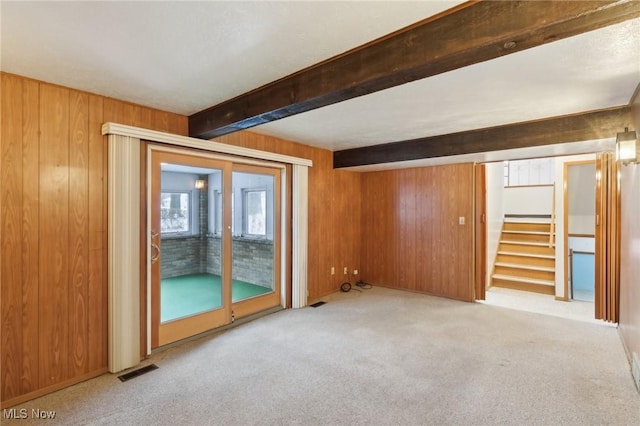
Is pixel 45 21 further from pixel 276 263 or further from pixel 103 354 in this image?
pixel 276 263

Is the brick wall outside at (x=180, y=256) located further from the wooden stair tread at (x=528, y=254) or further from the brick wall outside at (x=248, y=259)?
the wooden stair tread at (x=528, y=254)

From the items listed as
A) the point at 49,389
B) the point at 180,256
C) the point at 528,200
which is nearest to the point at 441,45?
the point at 180,256

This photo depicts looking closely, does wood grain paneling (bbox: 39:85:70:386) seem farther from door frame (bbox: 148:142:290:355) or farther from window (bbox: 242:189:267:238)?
window (bbox: 242:189:267:238)

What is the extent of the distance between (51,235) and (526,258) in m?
7.19

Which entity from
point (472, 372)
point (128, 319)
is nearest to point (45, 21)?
point (128, 319)

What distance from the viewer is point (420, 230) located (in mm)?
5340

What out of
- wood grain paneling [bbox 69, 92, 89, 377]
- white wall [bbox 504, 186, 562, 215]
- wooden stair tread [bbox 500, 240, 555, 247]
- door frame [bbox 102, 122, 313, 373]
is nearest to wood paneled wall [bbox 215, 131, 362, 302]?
door frame [bbox 102, 122, 313, 373]

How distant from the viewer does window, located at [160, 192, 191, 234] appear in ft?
10.5

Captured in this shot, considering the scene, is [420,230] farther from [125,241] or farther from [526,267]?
[125,241]

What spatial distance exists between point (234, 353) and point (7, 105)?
2.71m

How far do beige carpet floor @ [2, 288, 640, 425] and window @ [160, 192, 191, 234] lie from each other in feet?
4.13

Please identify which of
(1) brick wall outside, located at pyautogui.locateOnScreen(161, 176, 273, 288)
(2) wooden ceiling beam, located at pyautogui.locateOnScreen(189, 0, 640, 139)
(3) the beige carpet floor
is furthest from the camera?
(1) brick wall outside, located at pyautogui.locateOnScreen(161, 176, 273, 288)

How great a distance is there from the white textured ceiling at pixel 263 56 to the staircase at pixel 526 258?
3189 mm

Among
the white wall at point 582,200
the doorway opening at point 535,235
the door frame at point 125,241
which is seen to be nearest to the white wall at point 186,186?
the door frame at point 125,241
